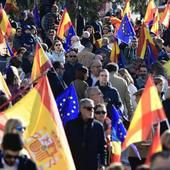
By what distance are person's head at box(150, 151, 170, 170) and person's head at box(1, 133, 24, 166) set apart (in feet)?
4.31

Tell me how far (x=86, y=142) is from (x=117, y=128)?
181 centimetres

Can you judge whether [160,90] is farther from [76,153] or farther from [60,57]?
[60,57]

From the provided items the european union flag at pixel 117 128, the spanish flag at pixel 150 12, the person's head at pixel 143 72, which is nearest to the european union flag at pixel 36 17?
the spanish flag at pixel 150 12

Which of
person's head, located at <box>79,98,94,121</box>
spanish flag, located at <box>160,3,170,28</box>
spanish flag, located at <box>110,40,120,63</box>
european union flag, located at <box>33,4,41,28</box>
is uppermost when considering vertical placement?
person's head, located at <box>79,98,94,121</box>

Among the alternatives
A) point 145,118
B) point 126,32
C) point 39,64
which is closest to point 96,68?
point 39,64

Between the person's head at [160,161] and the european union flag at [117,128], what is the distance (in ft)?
13.3

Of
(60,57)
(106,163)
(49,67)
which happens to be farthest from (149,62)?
(106,163)

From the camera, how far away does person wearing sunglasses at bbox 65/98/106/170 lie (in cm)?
1271

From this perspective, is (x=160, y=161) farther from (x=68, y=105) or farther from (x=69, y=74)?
(x=69, y=74)

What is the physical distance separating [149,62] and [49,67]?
17.3ft

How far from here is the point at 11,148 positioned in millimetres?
10156

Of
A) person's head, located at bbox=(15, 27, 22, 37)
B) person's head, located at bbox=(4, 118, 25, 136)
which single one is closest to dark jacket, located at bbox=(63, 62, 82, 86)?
person's head, located at bbox=(15, 27, 22, 37)

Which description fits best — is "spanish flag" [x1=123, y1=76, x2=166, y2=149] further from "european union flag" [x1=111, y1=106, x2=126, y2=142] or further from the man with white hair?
the man with white hair

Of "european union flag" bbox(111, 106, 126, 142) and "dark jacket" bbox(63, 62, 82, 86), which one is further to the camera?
"dark jacket" bbox(63, 62, 82, 86)
